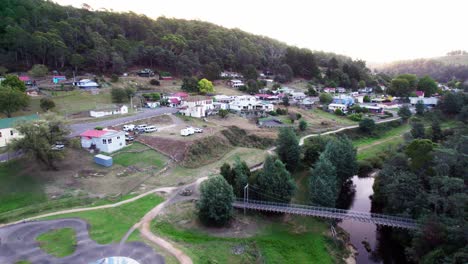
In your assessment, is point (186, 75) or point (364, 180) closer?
point (364, 180)

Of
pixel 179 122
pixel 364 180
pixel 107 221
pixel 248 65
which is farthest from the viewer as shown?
pixel 248 65

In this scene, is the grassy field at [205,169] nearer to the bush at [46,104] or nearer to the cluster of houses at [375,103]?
the bush at [46,104]

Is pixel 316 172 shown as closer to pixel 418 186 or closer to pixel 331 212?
pixel 331 212

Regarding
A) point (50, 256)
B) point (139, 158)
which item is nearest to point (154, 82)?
point (139, 158)

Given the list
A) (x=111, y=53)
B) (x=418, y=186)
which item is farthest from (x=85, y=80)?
(x=418, y=186)

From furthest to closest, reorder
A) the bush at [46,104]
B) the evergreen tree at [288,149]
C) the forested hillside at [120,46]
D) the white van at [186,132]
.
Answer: the forested hillside at [120,46], the bush at [46,104], the white van at [186,132], the evergreen tree at [288,149]

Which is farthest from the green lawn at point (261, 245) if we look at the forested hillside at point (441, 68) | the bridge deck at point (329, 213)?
the forested hillside at point (441, 68)

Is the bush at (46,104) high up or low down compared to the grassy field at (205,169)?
up

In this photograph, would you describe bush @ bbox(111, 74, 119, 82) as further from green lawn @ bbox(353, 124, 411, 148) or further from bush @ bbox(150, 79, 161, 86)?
green lawn @ bbox(353, 124, 411, 148)
